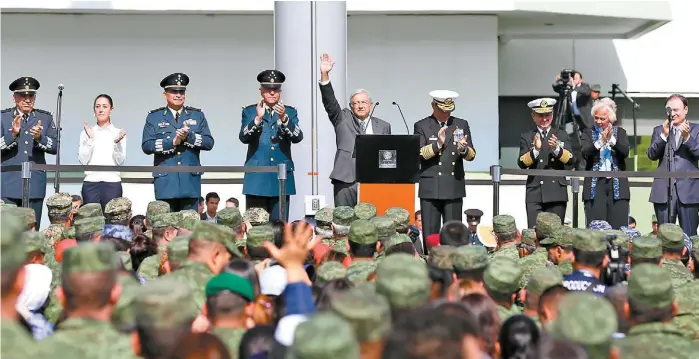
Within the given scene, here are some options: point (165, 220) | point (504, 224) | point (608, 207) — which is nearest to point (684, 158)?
point (608, 207)

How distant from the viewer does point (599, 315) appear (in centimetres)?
349

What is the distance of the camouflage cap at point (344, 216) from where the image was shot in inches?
299

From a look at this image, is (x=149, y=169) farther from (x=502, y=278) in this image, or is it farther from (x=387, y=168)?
(x=502, y=278)

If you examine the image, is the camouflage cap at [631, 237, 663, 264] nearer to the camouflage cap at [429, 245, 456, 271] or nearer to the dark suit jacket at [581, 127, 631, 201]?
the camouflage cap at [429, 245, 456, 271]

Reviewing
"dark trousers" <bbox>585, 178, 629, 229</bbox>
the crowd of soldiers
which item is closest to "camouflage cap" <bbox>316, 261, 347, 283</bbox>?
the crowd of soldiers

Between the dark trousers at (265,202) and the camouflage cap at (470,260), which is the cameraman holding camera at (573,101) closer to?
the dark trousers at (265,202)

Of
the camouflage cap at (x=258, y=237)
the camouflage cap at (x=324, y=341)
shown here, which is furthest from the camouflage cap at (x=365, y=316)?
the camouflage cap at (x=258, y=237)

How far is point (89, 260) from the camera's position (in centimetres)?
365

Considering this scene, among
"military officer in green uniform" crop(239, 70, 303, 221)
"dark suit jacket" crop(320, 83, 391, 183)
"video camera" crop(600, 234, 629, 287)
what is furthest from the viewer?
"dark suit jacket" crop(320, 83, 391, 183)

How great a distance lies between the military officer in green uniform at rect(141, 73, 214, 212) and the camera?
30.2 feet

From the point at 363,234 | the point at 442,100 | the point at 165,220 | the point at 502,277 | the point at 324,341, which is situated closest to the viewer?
the point at 324,341

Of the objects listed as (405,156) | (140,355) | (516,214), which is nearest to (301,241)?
(140,355)

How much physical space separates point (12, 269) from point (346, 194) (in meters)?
→ 6.12

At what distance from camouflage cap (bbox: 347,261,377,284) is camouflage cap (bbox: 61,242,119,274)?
163 centimetres
